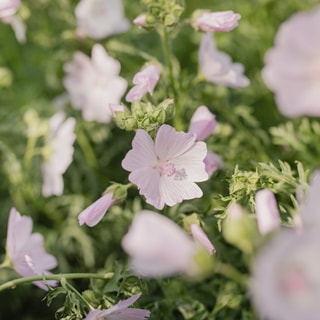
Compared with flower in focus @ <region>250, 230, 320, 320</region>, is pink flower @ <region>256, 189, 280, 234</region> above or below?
below

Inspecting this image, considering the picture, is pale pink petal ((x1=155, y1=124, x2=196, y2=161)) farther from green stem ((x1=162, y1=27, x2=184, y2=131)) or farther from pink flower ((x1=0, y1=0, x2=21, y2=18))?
pink flower ((x1=0, y1=0, x2=21, y2=18))

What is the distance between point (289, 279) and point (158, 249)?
196 mm

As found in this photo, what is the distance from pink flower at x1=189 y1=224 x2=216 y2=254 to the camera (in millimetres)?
1133

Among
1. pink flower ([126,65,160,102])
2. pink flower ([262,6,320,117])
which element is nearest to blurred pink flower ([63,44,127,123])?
pink flower ([126,65,160,102])

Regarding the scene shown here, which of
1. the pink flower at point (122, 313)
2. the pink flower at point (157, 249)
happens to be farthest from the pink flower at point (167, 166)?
the pink flower at point (157, 249)

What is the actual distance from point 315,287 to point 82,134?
64.0 inches

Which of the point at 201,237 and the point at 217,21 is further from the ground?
the point at 217,21

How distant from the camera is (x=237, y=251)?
1585mm

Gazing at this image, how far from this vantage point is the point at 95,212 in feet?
4.06

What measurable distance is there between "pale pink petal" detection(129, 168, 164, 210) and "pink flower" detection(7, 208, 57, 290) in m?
0.35

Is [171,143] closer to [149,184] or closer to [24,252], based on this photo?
[149,184]

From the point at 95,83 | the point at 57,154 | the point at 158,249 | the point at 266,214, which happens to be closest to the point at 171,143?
the point at 266,214

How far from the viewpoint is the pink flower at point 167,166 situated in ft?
3.93

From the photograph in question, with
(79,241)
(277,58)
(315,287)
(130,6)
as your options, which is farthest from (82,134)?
(315,287)
